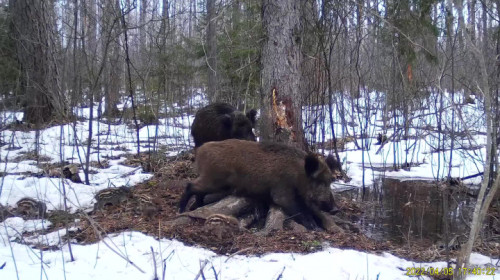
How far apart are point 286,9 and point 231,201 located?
10.2 ft

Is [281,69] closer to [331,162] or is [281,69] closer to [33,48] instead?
[331,162]

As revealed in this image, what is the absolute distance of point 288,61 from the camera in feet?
26.2

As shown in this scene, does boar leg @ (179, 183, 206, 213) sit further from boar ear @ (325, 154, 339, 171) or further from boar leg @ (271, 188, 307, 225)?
boar ear @ (325, 154, 339, 171)

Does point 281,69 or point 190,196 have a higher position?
point 281,69

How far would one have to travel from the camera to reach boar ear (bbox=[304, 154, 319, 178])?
264 inches

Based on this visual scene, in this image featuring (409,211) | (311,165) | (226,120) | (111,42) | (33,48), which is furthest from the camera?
(111,42)

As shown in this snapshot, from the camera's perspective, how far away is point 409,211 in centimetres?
794

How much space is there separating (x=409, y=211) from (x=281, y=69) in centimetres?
295

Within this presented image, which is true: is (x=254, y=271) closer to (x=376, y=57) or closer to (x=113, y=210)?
(x=113, y=210)

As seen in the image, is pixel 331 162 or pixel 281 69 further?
pixel 281 69

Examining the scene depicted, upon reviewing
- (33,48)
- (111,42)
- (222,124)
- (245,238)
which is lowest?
(245,238)

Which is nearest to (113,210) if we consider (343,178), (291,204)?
(291,204)
